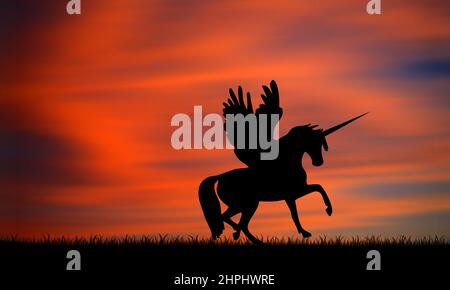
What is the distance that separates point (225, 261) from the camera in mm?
13914

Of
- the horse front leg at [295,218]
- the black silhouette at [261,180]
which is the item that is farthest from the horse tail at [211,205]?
the horse front leg at [295,218]

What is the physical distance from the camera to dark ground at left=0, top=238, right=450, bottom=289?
43.5ft

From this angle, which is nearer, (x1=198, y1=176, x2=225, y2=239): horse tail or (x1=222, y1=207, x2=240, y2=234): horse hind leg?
(x1=198, y1=176, x2=225, y2=239): horse tail

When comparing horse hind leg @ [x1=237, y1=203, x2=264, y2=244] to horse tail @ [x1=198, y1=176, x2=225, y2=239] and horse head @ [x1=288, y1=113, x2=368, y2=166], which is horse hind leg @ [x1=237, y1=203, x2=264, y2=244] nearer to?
horse tail @ [x1=198, y1=176, x2=225, y2=239]

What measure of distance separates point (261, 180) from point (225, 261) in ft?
7.24

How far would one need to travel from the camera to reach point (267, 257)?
14.2 m

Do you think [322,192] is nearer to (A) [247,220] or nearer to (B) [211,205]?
(A) [247,220]

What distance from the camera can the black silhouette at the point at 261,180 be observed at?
15625 millimetres

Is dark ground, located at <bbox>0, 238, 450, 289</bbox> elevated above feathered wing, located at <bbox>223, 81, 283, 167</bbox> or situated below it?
below

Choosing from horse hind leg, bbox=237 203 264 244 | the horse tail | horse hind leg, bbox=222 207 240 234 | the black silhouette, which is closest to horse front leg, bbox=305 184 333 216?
the black silhouette

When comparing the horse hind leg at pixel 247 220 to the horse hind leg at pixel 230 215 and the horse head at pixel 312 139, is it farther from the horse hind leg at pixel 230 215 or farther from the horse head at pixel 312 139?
the horse head at pixel 312 139

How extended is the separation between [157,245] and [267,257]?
2084 mm

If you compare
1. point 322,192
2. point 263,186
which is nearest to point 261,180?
point 263,186

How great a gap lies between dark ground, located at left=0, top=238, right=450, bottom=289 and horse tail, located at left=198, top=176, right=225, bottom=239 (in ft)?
1.26
